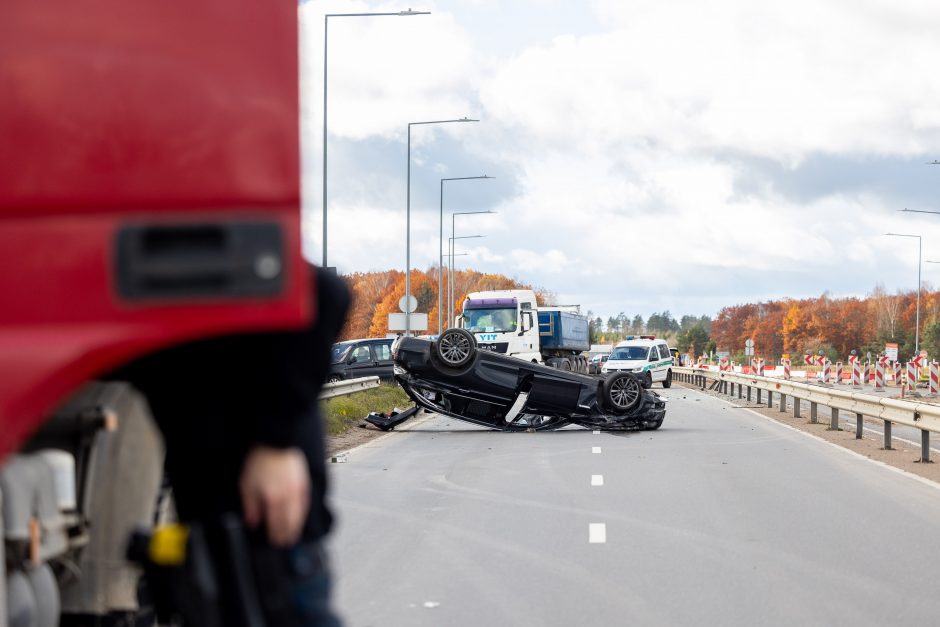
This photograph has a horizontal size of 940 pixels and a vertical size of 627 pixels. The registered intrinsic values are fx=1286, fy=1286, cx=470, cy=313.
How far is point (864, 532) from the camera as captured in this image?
32.0 feet

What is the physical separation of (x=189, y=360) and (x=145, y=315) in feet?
1.23

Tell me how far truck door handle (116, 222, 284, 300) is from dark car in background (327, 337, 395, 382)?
3595cm

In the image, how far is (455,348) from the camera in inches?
813

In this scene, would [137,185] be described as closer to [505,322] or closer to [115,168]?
[115,168]

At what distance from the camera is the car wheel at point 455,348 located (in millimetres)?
20516

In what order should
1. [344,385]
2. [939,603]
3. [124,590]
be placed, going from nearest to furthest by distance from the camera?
[124,590] → [939,603] → [344,385]

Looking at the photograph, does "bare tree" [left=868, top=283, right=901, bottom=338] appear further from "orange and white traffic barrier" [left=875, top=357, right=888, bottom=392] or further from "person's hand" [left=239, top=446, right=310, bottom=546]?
"person's hand" [left=239, top=446, right=310, bottom=546]

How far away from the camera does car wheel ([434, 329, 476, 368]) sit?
20.5m

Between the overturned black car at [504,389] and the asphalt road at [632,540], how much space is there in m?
3.74

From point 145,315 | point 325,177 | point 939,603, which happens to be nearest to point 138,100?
point 145,315

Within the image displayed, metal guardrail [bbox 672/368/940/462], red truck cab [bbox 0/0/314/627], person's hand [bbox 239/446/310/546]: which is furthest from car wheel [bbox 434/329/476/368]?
red truck cab [bbox 0/0/314/627]

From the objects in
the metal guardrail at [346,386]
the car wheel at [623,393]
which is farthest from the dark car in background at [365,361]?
the car wheel at [623,393]

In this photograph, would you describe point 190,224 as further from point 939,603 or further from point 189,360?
point 939,603

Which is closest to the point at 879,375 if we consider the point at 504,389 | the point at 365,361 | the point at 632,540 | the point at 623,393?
A: the point at 365,361
